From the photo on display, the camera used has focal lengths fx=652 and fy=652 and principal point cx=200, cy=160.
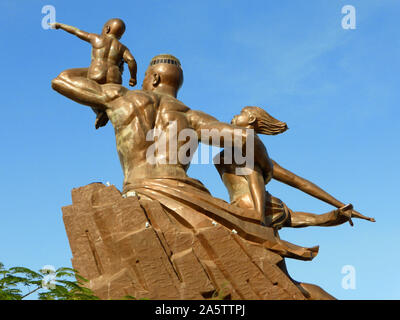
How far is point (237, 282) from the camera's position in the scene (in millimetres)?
8078

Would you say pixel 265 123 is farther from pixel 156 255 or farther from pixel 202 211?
pixel 156 255

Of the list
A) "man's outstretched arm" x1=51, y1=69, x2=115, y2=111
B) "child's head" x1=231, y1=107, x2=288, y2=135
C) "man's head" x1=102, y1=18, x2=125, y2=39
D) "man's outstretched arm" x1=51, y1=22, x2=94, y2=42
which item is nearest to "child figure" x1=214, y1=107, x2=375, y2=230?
"child's head" x1=231, y1=107, x2=288, y2=135

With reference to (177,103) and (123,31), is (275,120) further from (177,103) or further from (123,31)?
(123,31)

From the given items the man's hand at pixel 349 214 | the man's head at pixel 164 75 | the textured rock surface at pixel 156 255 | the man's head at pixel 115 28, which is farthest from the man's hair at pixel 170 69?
the man's hand at pixel 349 214

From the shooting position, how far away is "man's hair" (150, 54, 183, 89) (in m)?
10.0

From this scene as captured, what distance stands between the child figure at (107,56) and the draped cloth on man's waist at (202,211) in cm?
165

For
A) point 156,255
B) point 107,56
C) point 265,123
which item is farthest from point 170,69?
point 156,255

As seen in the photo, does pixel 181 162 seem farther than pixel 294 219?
No

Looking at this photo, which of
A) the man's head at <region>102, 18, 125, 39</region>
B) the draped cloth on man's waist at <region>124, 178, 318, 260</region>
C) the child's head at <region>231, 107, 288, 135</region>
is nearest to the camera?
the draped cloth on man's waist at <region>124, 178, 318, 260</region>

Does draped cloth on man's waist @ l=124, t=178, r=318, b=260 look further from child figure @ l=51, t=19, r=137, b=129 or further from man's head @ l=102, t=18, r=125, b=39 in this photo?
man's head @ l=102, t=18, r=125, b=39

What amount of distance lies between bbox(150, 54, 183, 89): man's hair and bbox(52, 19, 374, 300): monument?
0.6 inches
